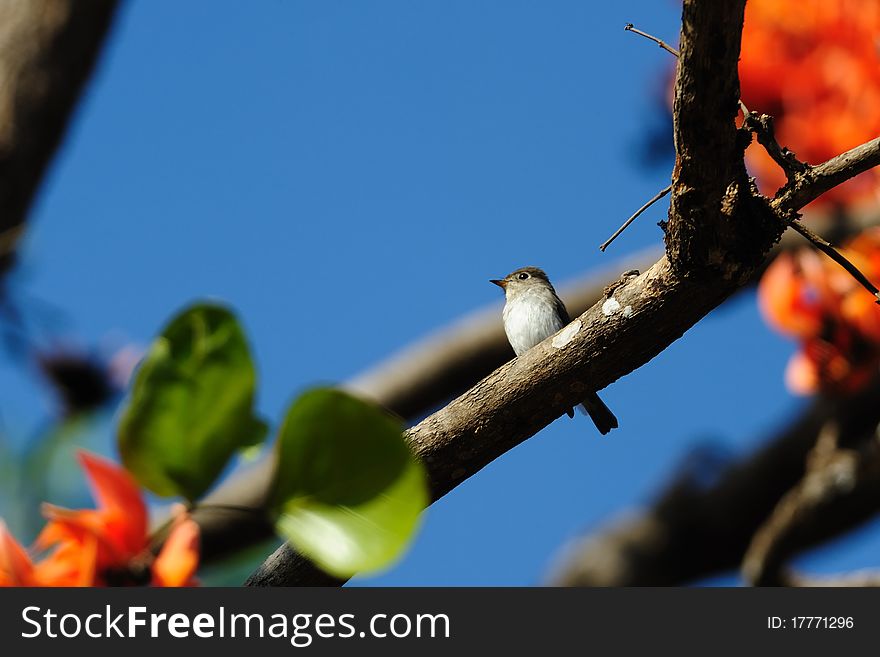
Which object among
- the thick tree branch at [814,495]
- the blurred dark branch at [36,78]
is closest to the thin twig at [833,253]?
the thick tree branch at [814,495]

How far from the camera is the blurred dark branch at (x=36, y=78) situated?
2807 mm

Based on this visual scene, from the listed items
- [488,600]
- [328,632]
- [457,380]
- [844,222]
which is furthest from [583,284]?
[328,632]

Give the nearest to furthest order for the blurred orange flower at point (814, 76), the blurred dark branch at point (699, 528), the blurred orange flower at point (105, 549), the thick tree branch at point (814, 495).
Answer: the blurred orange flower at point (105, 549) → the thick tree branch at point (814, 495) → the blurred orange flower at point (814, 76) → the blurred dark branch at point (699, 528)

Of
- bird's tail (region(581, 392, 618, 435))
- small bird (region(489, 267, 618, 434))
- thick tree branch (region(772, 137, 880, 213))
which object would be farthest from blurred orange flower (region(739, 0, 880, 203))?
thick tree branch (region(772, 137, 880, 213))

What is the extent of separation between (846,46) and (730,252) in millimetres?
2611

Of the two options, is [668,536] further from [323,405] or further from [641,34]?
[323,405]

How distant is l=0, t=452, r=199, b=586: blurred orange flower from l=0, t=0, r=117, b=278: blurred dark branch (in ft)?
6.98

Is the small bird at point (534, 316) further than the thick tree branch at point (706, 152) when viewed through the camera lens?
Yes

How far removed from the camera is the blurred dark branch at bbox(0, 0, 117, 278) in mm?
2807

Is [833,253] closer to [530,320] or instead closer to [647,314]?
[647,314]

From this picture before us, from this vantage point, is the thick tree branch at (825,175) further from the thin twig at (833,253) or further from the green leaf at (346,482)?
the green leaf at (346,482)

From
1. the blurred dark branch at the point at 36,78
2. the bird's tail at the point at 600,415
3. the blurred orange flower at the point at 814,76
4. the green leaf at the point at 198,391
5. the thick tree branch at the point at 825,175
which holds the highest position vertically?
the blurred orange flower at the point at 814,76

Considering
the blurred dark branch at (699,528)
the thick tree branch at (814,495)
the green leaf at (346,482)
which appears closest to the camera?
the green leaf at (346,482)

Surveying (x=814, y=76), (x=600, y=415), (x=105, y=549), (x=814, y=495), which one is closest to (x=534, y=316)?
(x=600, y=415)
